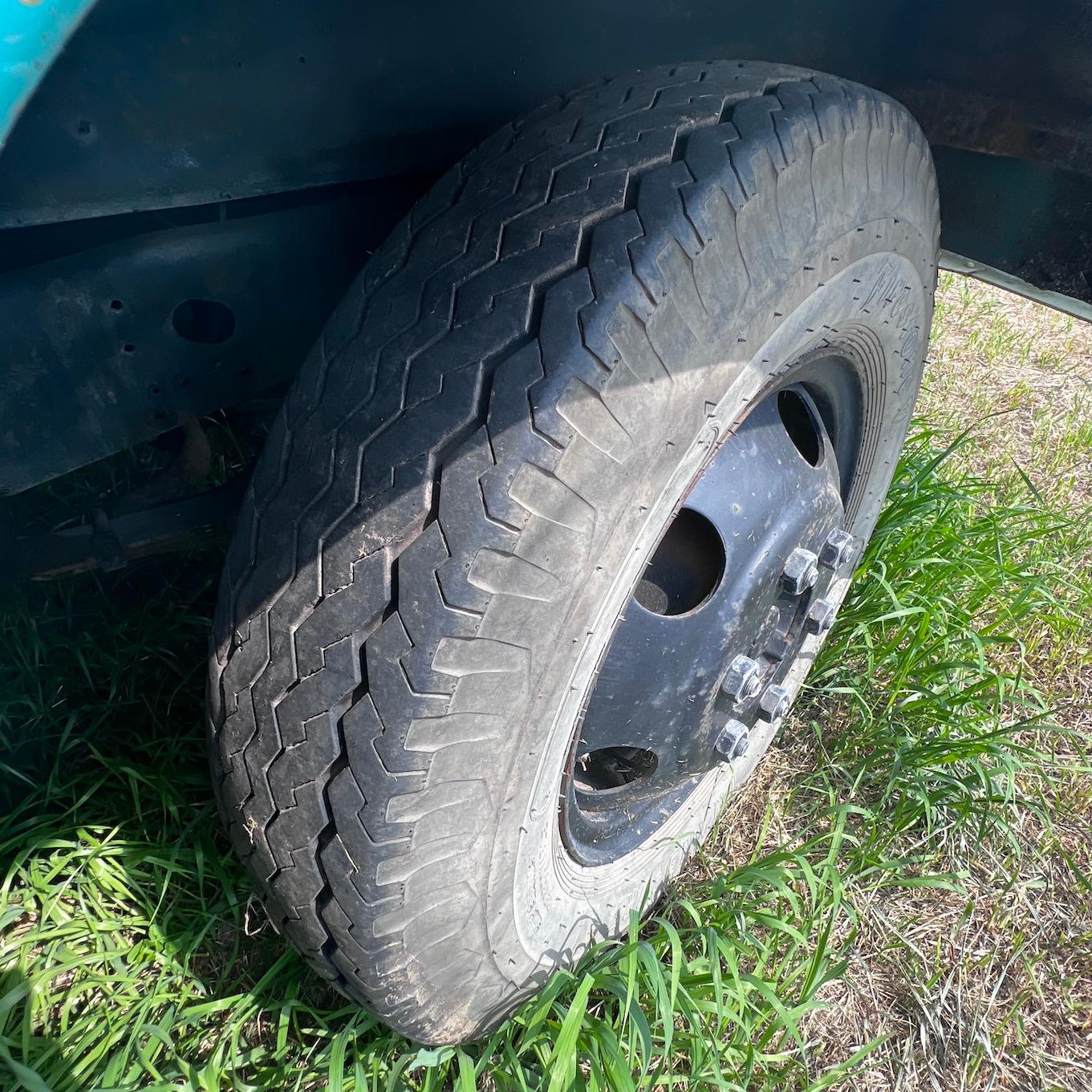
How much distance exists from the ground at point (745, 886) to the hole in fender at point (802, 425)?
621 millimetres

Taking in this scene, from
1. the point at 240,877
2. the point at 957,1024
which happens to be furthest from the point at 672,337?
the point at 957,1024

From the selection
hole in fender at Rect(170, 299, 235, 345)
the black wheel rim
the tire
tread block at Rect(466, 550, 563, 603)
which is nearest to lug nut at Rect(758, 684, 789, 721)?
the black wheel rim

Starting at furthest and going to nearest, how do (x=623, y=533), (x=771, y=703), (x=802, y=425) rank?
(x=802, y=425), (x=771, y=703), (x=623, y=533)

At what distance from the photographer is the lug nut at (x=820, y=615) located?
1819 mm

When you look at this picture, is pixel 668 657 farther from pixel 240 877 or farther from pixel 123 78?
pixel 123 78

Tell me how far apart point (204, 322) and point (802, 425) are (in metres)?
1.13

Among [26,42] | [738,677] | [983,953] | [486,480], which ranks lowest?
[983,953]

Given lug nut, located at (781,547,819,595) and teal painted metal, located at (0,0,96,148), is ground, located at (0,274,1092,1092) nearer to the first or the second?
lug nut, located at (781,547,819,595)

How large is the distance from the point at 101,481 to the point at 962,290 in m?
3.76

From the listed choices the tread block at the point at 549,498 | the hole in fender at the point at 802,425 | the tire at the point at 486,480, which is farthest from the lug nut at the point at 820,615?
the tread block at the point at 549,498

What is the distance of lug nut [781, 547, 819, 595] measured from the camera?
165cm

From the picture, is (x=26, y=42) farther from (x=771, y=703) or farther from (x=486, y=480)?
(x=771, y=703)

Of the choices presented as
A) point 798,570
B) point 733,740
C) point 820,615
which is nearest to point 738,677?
point 733,740

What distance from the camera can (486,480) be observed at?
3.41ft
